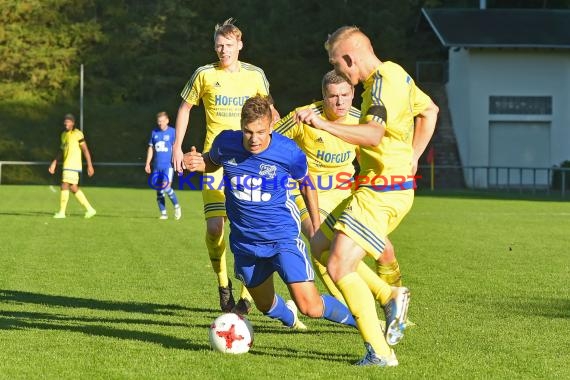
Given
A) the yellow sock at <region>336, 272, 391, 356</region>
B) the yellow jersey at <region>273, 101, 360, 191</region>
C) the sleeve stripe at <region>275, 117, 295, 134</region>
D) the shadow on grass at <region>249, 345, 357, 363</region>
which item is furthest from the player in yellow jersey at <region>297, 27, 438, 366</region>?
the yellow jersey at <region>273, 101, 360, 191</region>

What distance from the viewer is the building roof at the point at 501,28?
42719 millimetres

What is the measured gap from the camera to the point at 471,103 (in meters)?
43.4

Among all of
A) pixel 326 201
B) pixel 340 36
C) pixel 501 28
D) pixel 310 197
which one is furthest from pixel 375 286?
pixel 501 28

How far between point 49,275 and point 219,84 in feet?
10.9

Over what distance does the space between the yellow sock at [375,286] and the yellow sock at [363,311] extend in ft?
1.32

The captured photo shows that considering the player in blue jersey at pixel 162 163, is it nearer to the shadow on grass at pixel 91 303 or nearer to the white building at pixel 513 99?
the shadow on grass at pixel 91 303

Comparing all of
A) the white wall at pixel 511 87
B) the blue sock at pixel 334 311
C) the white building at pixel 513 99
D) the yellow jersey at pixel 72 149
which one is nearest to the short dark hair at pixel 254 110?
the blue sock at pixel 334 311

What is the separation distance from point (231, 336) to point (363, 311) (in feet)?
3.17

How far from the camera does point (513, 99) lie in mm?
43344

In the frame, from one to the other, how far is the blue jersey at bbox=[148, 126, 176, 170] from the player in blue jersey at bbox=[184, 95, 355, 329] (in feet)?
47.6

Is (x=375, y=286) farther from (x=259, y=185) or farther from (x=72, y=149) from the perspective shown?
(x=72, y=149)

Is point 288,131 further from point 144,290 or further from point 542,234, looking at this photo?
point 542,234

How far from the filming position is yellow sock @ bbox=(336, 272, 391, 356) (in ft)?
20.9

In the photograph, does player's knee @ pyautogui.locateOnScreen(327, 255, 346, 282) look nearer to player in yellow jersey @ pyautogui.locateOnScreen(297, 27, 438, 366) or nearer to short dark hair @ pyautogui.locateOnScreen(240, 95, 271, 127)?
player in yellow jersey @ pyautogui.locateOnScreen(297, 27, 438, 366)
